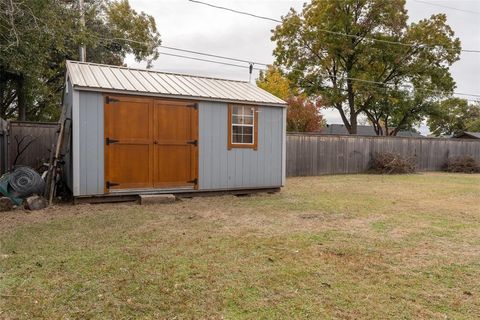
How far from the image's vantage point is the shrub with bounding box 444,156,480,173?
15984mm

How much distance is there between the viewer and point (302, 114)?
2467cm

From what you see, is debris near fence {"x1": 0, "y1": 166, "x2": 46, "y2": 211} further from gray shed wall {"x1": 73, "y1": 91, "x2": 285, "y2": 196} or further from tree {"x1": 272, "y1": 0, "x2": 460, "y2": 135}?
tree {"x1": 272, "y1": 0, "x2": 460, "y2": 135}

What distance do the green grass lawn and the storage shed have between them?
0.88m

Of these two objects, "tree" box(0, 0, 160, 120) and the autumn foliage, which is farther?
the autumn foliage

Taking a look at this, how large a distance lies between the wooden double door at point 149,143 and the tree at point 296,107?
55.9ft

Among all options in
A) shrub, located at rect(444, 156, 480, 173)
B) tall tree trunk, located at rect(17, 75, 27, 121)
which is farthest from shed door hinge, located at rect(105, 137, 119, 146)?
shrub, located at rect(444, 156, 480, 173)

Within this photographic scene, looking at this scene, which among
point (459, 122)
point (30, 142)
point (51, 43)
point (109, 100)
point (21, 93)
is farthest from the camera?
point (459, 122)

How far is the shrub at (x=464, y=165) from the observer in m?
16.0

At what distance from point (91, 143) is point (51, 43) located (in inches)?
128

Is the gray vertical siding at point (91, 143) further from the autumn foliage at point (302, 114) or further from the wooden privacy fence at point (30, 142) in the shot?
the autumn foliage at point (302, 114)

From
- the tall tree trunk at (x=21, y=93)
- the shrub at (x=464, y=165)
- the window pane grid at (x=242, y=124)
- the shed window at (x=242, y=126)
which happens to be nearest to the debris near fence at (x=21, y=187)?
the shed window at (x=242, y=126)

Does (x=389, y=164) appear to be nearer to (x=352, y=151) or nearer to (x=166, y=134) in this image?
(x=352, y=151)

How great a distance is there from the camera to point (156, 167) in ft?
22.8

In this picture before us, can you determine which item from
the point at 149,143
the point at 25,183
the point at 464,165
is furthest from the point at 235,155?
the point at 464,165
